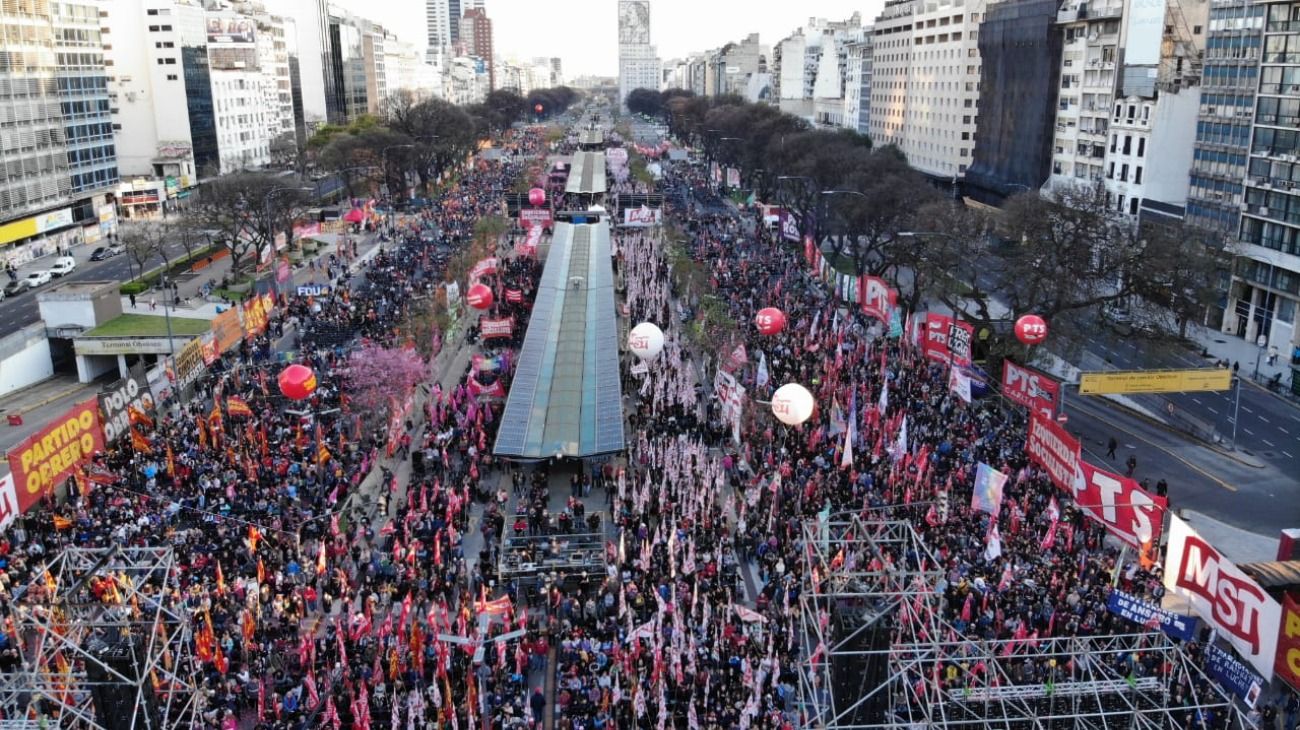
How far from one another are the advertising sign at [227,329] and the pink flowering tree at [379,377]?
261 inches

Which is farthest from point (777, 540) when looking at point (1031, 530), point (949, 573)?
point (1031, 530)

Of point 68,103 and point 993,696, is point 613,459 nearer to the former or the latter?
point 993,696

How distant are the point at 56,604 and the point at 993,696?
1467cm

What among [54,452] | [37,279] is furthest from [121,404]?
[37,279]

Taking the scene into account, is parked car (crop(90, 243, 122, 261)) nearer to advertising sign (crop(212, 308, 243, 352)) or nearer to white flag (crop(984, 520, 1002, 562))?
advertising sign (crop(212, 308, 243, 352))

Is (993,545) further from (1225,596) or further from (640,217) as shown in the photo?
(640,217)

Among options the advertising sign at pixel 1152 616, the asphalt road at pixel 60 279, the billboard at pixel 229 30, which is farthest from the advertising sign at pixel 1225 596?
the billboard at pixel 229 30

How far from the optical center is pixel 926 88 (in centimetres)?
10894

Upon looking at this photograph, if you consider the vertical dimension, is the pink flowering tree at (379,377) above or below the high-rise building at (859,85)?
below

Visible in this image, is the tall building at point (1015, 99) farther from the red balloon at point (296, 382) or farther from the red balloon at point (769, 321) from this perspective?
the red balloon at point (296, 382)

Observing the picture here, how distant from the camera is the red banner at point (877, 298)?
44.3 meters

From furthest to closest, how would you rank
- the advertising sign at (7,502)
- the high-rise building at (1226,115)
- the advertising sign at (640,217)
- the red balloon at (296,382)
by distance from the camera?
the advertising sign at (640,217)
the high-rise building at (1226,115)
the red balloon at (296,382)
the advertising sign at (7,502)

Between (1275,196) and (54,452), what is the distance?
51687 mm

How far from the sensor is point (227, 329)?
43.2 metres
